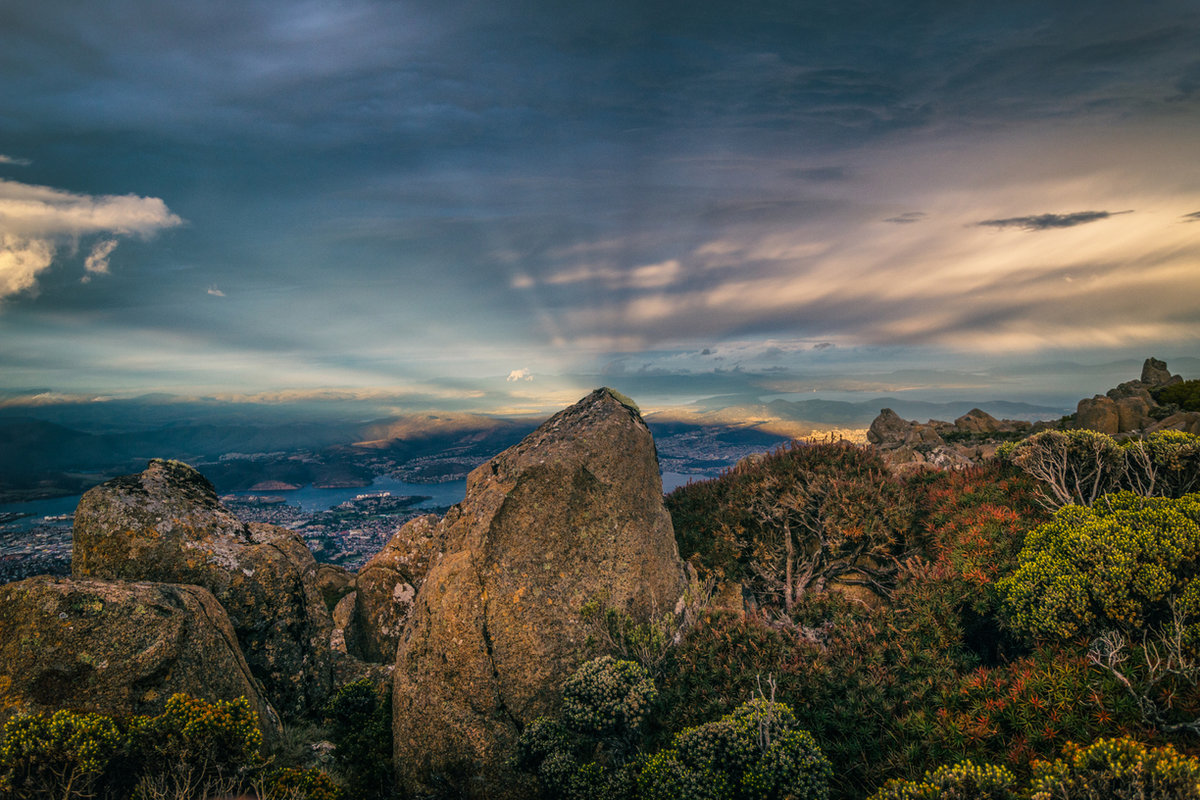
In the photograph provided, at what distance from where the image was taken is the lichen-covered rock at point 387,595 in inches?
638

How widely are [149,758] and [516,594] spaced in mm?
5806

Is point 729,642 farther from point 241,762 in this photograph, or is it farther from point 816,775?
point 241,762

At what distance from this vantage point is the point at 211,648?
926 centimetres

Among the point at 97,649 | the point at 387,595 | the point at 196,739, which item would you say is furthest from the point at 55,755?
the point at 387,595

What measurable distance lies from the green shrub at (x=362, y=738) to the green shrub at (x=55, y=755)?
422 cm

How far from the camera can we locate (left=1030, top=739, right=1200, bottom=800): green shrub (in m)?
4.98

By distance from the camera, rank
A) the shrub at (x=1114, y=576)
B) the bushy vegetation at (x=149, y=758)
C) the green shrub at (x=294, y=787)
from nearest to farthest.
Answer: the bushy vegetation at (x=149, y=758) < the green shrub at (x=294, y=787) < the shrub at (x=1114, y=576)

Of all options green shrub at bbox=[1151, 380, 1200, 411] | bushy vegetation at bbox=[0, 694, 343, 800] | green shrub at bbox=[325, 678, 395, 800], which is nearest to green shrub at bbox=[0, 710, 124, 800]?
bushy vegetation at bbox=[0, 694, 343, 800]

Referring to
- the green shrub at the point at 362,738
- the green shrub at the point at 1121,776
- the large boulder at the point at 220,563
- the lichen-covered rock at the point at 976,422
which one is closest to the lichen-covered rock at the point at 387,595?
the large boulder at the point at 220,563

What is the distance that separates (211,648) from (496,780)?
5.87 m

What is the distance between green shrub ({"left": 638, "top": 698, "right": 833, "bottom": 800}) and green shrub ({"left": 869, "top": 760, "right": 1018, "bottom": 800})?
1.06m

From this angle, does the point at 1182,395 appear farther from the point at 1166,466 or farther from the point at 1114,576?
the point at 1114,576

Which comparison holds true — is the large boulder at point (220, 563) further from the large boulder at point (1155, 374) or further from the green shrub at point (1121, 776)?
the large boulder at point (1155, 374)

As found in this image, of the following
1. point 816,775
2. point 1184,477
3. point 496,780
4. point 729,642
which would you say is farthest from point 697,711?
point 1184,477
